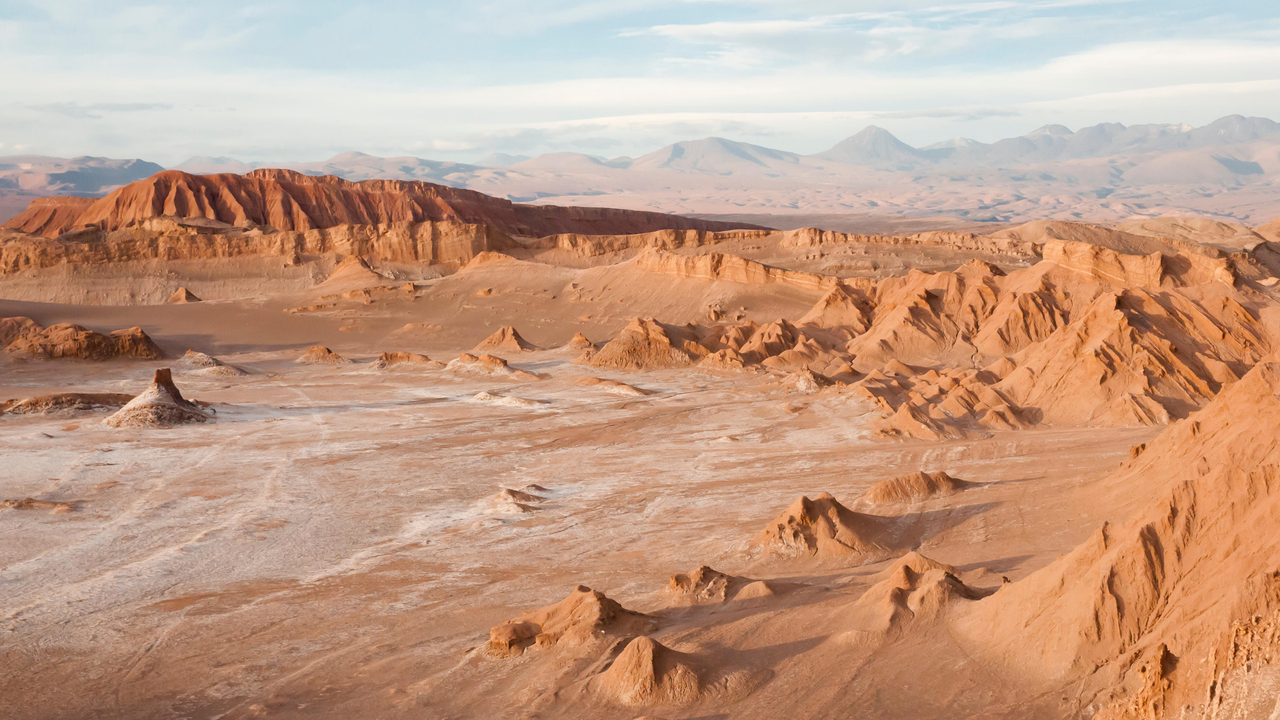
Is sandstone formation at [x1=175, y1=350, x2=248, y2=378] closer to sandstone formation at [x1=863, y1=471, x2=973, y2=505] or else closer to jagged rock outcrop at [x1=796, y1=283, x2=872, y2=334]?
jagged rock outcrop at [x1=796, y1=283, x2=872, y2=334]

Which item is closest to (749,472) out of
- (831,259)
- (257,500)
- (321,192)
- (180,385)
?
(257,500)

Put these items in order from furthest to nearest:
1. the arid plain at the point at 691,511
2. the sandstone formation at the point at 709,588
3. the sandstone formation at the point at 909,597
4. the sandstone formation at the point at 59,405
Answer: the sandstone formation at the point at 59,405 < the sandstone formation at the point at 709,588 < the sandstone formation at the point at 909,597 < the arid plain at the point at 691,511

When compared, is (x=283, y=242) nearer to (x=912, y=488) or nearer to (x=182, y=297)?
(x=182, y=297)

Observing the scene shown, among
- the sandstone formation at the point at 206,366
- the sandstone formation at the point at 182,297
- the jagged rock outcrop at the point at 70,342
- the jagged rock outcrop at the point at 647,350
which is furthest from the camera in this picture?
the sandstone formation at the point at 182,297

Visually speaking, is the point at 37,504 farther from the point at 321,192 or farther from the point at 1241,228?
the point at 321,192

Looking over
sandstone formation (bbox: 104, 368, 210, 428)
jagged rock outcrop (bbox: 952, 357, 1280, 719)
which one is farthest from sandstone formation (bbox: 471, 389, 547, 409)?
jagged rock outcrop (bbox: 952, 357, 1280, 719)

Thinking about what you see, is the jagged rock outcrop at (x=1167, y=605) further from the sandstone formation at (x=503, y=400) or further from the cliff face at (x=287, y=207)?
the cliff face at (x=287, y=207)

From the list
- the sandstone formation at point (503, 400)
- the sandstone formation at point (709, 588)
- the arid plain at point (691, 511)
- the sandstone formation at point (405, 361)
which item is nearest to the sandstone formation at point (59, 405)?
the arid plain at point (691, 511)
